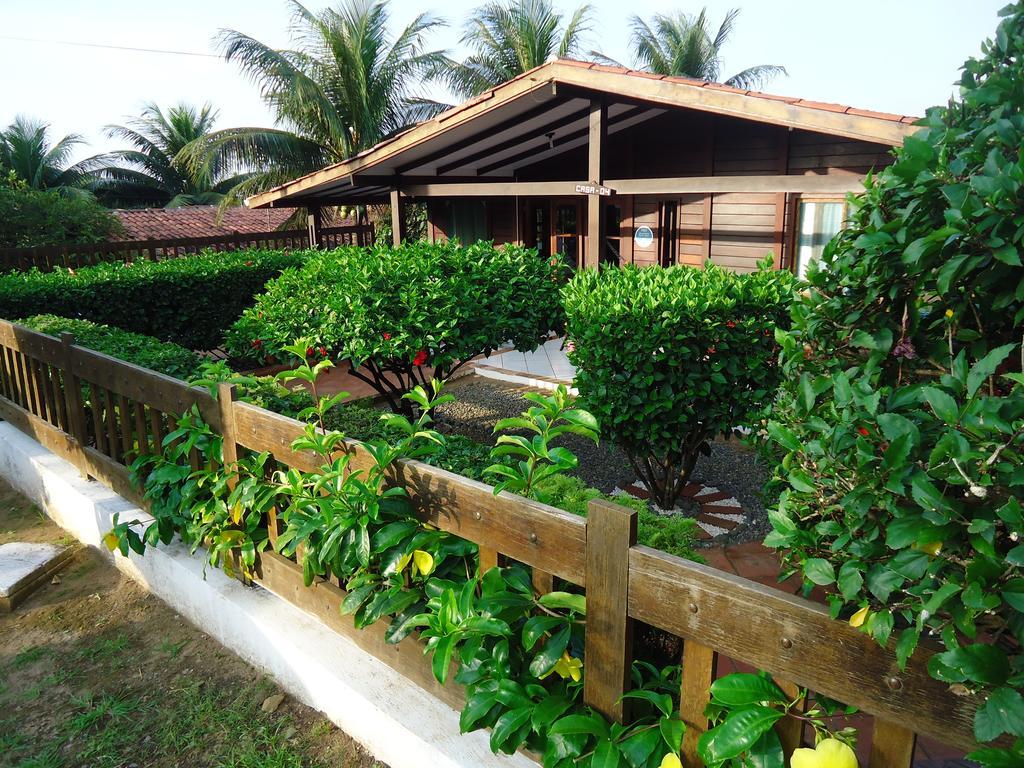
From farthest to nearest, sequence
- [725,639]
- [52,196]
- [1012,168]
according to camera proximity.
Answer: [52,196] → [725,639] → [1012,168]

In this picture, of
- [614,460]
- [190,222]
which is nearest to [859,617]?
[614,460]

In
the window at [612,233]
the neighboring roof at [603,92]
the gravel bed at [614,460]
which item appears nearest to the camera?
the gravel bed at [614,460]

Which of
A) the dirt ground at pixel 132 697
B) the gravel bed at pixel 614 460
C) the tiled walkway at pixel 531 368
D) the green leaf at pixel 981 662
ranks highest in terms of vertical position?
the green leaf at pixel 981 662

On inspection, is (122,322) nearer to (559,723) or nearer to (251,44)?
(559,723)

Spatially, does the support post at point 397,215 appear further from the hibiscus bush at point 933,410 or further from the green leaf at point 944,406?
the green leaf at point 944,406

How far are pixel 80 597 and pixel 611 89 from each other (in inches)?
246

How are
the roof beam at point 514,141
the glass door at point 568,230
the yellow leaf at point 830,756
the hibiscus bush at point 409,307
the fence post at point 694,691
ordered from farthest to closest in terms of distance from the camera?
the glass door at point 568,230 < the roof beam at point 514,141 < the hibiscus bush at point 409,307 < the fence post at point 694,691 < the yellow leaf at point 830,756

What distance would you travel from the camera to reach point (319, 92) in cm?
2020

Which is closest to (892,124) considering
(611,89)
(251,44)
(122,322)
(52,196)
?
(611,89)

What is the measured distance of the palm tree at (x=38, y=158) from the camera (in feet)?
93.0

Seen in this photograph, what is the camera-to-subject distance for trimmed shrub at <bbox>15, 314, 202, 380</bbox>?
4.43 m

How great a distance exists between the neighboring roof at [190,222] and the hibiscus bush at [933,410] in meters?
19.4

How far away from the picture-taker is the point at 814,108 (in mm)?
6059

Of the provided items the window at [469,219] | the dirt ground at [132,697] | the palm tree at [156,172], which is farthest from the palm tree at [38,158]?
the dirt ground at [132,697]
